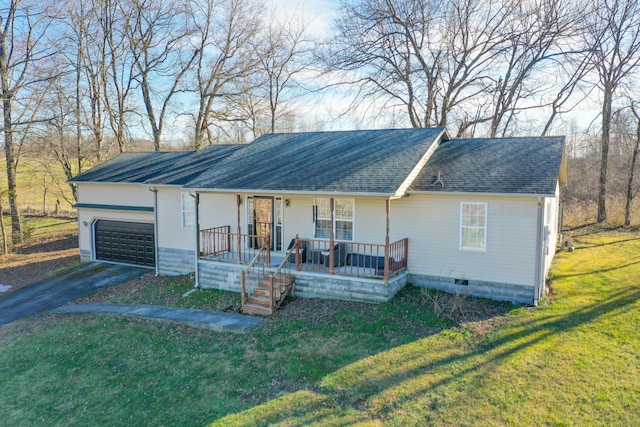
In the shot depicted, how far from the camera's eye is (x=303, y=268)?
11258 millimetres

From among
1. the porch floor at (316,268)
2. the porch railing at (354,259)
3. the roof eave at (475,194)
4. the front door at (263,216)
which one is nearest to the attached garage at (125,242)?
the porch floor at (316,268)

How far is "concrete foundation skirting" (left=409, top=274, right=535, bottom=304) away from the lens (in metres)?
10.2

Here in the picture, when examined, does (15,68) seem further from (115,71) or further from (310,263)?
(310,263)

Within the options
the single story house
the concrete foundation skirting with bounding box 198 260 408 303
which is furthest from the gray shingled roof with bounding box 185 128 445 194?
the concrete foundation skirting with bounding box 198 260 408 303

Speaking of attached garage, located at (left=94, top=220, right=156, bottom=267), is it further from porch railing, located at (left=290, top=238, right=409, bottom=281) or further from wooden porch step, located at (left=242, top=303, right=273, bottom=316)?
porch railing, located at (left=290, top=238, right=409, bottom=281)

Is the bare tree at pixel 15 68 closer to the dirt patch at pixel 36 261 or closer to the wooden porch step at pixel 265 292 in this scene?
the dirt patch at pixel 36 261

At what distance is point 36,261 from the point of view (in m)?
18.6

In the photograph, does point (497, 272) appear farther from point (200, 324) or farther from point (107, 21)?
point (107, 21)

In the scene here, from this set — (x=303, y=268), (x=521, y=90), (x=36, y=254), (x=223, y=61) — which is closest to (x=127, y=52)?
(x=223, y=61)

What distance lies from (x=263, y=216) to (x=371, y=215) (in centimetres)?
389

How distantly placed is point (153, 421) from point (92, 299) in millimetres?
8341

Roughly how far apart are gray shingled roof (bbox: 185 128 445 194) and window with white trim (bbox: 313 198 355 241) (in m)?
1.05

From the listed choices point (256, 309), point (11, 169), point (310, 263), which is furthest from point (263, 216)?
point (11, 169)

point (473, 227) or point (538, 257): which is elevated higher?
point (473, 227)
